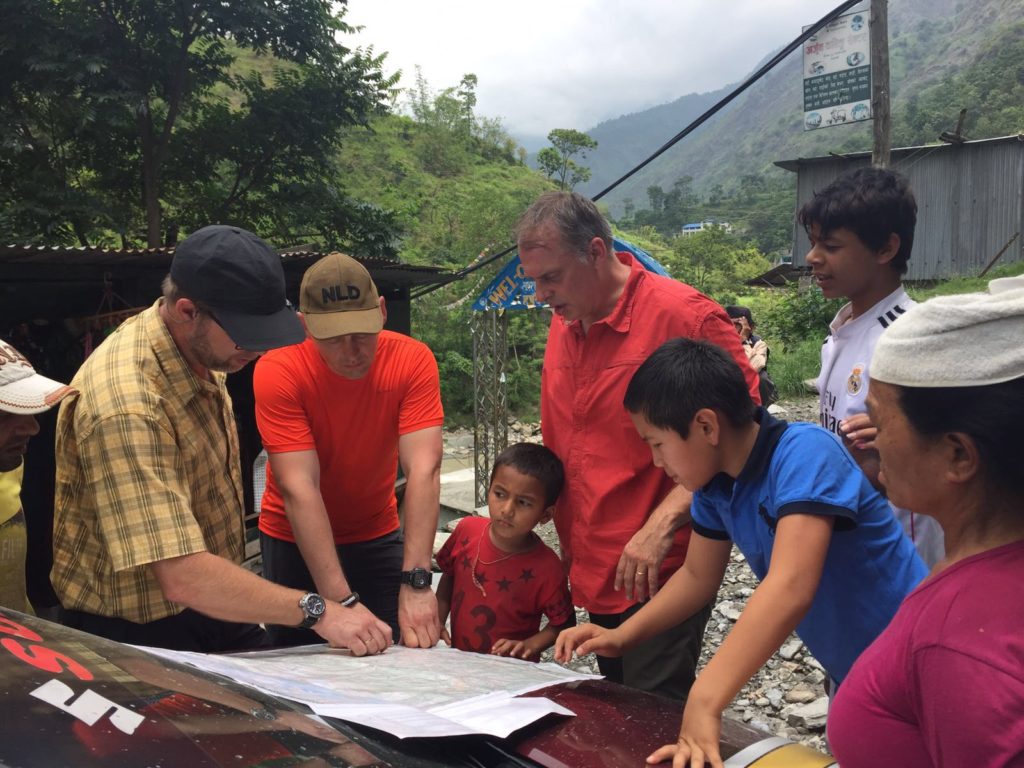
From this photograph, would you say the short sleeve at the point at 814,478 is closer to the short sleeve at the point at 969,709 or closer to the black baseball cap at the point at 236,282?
the short sleeve at the point at 969,709

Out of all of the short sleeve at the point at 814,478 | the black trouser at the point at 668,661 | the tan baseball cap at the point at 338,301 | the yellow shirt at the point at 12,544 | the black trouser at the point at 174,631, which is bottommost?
the black trouser at the point at 668,661

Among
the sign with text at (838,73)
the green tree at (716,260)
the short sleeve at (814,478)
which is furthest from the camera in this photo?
the green tree at (716,260)

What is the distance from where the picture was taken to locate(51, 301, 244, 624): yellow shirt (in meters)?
1.80

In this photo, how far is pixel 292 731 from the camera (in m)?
1.14

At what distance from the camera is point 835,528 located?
1.54m

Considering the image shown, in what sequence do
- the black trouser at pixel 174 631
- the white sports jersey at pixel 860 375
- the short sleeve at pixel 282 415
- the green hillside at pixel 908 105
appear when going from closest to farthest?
1. the black trouser at pixel 174 631
2. the white sports jersey at pixel 860 375
3. the short sleeve at pixel 282 415
4. the green hillside at pixel 908 105

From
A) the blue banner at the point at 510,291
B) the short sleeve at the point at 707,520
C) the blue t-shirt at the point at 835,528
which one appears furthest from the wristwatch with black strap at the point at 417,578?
the blue banner at the point at 510,291

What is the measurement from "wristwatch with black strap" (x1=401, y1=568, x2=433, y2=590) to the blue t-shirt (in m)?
1.05

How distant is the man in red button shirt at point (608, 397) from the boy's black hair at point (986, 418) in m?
1.23

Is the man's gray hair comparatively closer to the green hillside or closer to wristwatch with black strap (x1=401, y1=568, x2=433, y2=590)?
wristwatch with black strap (x1=401, y1=568, x2=433, y2=590)

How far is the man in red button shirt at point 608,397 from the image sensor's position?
2311 mm

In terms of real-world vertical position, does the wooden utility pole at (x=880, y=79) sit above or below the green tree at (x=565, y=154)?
below

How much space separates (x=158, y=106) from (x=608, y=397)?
12.1m

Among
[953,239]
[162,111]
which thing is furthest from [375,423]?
[953,239]
